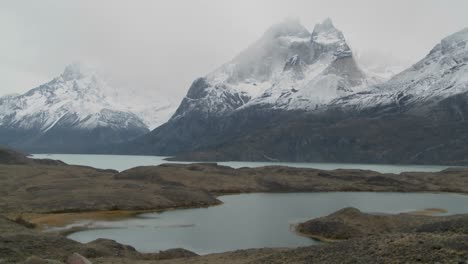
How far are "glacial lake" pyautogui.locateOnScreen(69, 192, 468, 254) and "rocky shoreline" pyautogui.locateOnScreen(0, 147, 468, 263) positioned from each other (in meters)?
7.02

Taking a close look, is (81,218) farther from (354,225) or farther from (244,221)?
(354,225)

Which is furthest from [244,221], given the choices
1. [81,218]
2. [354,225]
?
[81,218]

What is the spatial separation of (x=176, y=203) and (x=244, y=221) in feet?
102

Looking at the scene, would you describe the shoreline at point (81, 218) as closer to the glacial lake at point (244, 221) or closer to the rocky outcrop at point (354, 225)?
the rocky outcrop at point (354, 225)

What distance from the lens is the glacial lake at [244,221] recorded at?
71938mm

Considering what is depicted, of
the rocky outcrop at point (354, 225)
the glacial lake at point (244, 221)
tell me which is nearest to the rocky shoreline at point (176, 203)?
the rocky outcrop at point (354, 225)

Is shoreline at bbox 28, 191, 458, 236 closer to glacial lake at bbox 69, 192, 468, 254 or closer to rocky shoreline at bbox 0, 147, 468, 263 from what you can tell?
rocky shoreline at bbox 0, 147, 468, 263

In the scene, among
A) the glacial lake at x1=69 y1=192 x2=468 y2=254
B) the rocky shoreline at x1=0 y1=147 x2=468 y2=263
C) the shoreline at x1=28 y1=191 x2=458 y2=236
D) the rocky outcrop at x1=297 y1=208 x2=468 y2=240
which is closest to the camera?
the rocky shoreline at x1=0 y1=147 x2=468 y2=263

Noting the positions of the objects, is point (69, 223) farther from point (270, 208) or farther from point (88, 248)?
point (270, 208)

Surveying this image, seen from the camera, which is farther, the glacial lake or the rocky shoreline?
the glacial lake

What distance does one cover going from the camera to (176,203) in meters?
120

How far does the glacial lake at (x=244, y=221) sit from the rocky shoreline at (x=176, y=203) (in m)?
7.02

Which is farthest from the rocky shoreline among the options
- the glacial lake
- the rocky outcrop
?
the glacial lake

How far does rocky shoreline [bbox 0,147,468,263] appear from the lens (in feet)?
143
